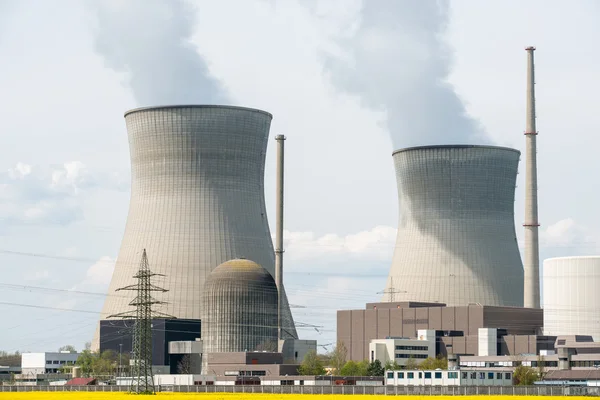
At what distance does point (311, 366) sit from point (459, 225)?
13939mm

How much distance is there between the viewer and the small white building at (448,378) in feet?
212

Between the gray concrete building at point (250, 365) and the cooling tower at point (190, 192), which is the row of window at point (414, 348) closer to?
the gray concrete building at point (250, 365)

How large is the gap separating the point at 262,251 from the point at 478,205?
14747 millimetres

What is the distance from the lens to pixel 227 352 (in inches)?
3278

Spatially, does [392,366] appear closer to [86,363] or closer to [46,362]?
[86,363]

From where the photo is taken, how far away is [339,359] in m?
91.4

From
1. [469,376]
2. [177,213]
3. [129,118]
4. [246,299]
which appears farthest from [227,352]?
[469,376]

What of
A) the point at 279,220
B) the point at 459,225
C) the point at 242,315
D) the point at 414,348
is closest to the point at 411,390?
the point at 242,315

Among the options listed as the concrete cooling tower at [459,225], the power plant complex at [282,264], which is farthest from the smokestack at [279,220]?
the concrete cooling tower at [459,225]

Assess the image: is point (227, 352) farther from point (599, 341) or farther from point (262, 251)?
point (599, 341)

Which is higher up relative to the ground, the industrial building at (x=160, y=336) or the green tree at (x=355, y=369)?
the industrial building at (x=160, y=336)

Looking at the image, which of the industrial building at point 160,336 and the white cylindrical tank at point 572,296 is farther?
the industrial building at point 160,336

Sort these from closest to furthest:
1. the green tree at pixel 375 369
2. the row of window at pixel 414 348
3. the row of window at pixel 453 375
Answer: the row of window at pixel 453 375 → the green tree at pixel 375 369 → the row of window at pixel 414 348

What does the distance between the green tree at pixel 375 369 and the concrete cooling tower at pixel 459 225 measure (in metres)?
7.75
